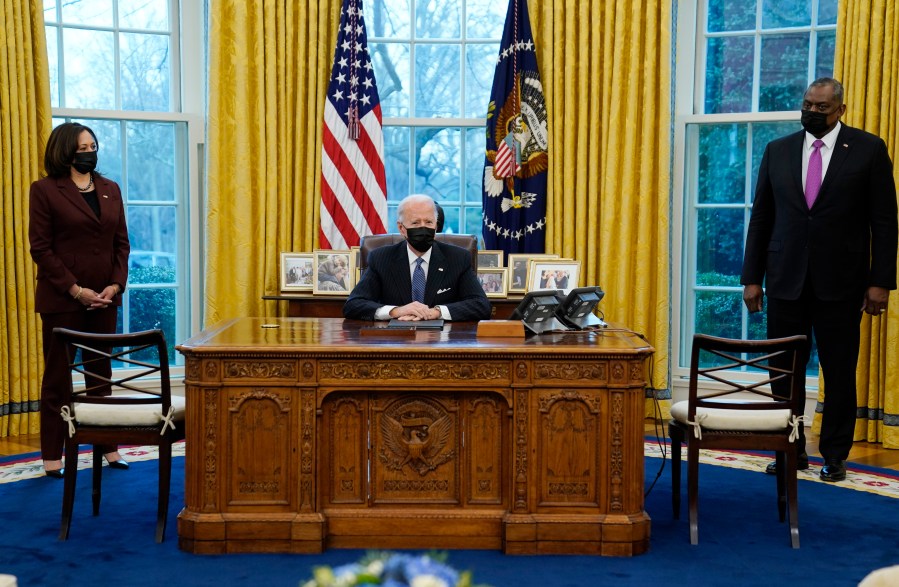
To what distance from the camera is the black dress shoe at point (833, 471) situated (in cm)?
468

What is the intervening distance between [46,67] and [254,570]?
3567 millimetres

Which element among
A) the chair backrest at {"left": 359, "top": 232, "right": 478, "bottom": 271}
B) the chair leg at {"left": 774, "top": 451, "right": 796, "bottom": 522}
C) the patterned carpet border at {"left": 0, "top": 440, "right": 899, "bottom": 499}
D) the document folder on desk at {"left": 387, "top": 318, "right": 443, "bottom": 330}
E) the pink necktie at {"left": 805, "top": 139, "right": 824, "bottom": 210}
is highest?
the pink necktie at {"left": 805, "top": 139, "right": 824, "bottom": 210}

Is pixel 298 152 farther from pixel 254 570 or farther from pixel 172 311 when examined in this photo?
pixel 254 570

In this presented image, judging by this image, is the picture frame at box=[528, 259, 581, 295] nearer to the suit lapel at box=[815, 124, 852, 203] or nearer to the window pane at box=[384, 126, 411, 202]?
the window pane at box=[384, 126, 411, 202]

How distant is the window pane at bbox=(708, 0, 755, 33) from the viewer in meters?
6.12

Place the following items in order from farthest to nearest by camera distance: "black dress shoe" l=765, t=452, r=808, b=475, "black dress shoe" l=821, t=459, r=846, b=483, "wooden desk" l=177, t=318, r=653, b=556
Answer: "black dress shoe" l=765, t=452, r=808, b=475 < "black dress shoe" l=821, t=459, r=846, b=483 < "wooden desk" l=177, t=318, r=653, b=556

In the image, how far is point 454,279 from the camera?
446cm

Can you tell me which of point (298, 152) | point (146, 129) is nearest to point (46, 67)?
point (146, 129)

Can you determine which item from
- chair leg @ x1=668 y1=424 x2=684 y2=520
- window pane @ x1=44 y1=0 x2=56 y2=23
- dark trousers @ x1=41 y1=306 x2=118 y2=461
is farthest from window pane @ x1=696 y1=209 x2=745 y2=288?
window pane @ x1=44 y1=0 x2=56 y2=23

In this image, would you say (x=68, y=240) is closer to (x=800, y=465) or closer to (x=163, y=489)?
(x=163, y=489)

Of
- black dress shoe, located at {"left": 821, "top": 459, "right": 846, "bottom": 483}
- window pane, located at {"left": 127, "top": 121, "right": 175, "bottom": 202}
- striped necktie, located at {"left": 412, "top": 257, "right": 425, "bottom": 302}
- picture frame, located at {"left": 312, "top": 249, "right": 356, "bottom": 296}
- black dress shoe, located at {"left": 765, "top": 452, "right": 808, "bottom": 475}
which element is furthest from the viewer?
window pane, located at {"left": 127, "top": 121, "right": 175, "bottom": 202}

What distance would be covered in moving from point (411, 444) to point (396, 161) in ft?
10.6

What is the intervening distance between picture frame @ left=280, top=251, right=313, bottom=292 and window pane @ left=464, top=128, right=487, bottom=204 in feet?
3.91

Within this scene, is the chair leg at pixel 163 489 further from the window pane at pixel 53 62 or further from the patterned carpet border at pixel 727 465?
the window pane at pixel 53 62
